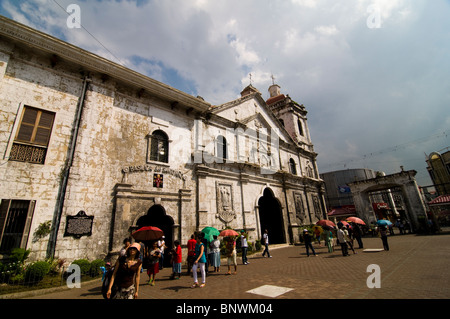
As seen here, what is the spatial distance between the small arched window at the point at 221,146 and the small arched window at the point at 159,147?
4154 mm

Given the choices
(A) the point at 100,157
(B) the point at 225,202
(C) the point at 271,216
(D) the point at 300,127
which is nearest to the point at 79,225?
(A) the point at 100,157

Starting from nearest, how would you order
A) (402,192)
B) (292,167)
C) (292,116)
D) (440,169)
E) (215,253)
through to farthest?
(215,253), (292,167), (402,192), (292,116), (440,169)

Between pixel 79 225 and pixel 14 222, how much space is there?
2037mm

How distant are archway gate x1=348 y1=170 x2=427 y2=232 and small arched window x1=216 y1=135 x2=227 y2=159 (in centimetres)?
2006

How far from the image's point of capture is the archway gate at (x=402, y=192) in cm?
2239

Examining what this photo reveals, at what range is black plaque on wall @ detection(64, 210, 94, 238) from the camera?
848 centimetres

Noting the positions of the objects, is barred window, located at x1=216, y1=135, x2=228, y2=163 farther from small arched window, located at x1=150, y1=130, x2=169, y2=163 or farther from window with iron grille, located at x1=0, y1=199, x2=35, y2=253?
window with iron grille, located at x1=0, y1=199, x2=35, y2=253

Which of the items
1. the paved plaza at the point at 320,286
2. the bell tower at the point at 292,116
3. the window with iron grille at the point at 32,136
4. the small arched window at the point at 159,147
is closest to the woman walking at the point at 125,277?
the paved plaza at the point at 320,286

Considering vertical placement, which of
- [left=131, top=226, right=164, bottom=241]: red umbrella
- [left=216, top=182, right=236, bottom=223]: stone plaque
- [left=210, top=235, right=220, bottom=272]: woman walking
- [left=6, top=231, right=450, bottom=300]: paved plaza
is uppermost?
[left=216, top=182, right=236, bottom=223]: stone plaque

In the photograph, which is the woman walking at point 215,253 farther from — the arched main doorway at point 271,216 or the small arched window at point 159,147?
the arched main doorway at point 271,216

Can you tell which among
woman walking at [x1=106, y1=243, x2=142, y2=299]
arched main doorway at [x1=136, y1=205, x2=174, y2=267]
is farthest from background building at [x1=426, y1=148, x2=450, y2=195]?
woman walking at [x1=106, y1=243, x2=142, y2=299]

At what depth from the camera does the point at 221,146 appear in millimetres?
16078

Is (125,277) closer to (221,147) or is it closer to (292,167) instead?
(221,147)

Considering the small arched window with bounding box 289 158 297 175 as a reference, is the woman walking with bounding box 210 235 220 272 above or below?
below
